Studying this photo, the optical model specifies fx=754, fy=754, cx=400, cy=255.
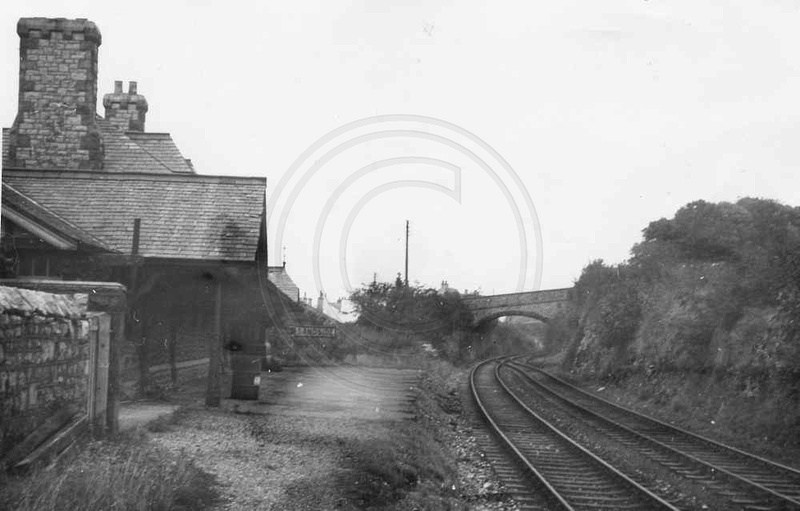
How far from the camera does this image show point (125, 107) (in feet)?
81.6

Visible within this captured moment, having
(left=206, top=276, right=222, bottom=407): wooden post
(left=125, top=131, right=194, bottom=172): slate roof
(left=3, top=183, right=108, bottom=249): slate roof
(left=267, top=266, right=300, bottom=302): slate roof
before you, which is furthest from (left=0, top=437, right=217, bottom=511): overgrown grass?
(left=267, top=266, right=300, bottom=302): slate roof

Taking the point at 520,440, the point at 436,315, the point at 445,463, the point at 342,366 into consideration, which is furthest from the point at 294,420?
the point at 436,315

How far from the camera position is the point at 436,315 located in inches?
1902

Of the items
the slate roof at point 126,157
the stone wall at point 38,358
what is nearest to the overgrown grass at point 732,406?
the stone wall at point 38,358

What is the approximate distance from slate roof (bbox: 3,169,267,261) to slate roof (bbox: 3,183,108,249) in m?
0.60

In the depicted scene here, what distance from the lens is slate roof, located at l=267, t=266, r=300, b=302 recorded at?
44.0 metres

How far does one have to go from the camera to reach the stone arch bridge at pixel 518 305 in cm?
5091

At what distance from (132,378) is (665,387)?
1359cm

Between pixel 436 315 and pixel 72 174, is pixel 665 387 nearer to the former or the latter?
pixel 72 174

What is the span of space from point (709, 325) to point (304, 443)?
13532mm

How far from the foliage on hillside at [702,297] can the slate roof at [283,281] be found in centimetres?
1681

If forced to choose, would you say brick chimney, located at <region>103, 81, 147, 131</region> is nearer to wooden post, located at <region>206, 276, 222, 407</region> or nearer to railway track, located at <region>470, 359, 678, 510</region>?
wooden post, located at <region>206, 276, 222, 407</region>

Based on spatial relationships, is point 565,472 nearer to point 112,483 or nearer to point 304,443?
point 304,443

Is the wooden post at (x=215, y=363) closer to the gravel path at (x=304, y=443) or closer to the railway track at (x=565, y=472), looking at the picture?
the gravel path at (x=304, y=443)
